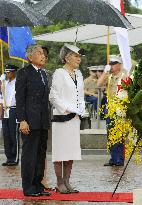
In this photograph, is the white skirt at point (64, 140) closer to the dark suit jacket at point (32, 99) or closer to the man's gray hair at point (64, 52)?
the dark suit jacket at point (32, 99)

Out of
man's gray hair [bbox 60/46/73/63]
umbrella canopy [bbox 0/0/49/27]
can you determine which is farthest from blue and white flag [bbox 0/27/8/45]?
umbrella canopy [bbox 0/0/49/27]

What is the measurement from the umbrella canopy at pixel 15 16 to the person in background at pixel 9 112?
15.5 feet

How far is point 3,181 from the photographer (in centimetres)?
1178

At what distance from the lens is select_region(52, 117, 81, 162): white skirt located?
10375 millimetres

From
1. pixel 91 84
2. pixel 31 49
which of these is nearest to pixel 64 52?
pixel 31 49

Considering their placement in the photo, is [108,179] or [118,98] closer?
[118,98]

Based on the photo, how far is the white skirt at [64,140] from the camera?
10375 millimetres

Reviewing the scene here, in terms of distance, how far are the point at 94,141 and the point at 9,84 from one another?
312cm

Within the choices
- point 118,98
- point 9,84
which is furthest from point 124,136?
point 9,84

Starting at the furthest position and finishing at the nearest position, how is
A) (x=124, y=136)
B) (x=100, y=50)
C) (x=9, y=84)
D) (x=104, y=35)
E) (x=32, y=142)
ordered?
(x=100, y=50) < (x=104, y=35) < (x=9, y=84) < (x=32, y=142) < (x=124, y=136)

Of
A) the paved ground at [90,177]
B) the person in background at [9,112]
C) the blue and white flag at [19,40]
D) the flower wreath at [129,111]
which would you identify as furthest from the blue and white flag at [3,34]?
the flower wreath at [129,111]

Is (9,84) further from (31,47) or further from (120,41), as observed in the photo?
(31,47)

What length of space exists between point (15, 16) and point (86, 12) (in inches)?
34.8

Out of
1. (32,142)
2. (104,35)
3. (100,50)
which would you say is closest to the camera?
(32,142)
